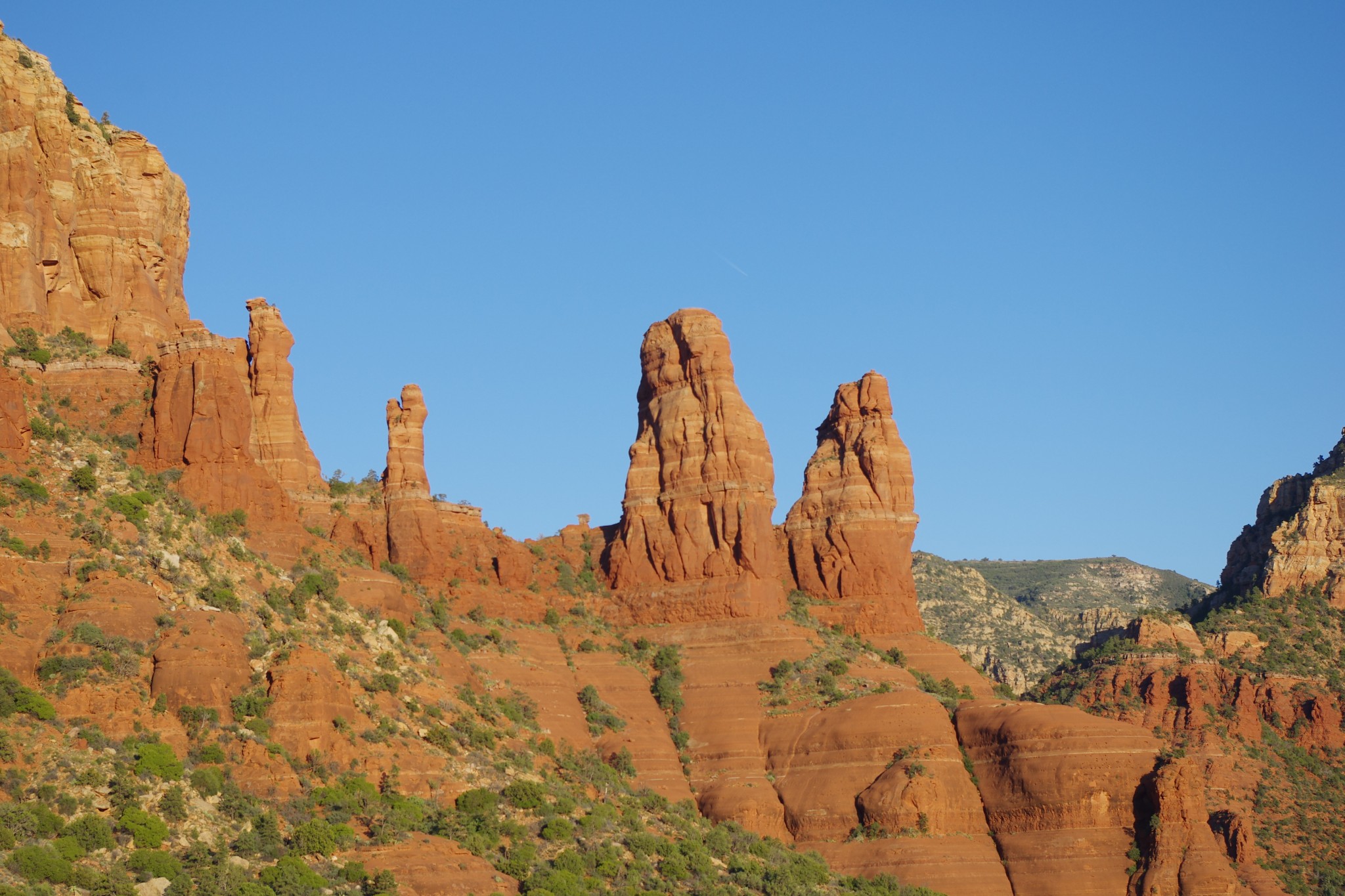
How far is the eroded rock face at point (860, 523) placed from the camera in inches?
4774

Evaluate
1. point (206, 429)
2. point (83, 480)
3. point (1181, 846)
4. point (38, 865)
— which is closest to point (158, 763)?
point (38, 865)

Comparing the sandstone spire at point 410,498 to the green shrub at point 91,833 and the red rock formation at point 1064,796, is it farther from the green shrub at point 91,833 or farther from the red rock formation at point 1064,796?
the green shrub at point 91,833

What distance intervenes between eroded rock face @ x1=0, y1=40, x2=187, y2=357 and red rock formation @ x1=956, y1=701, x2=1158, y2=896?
153 ft

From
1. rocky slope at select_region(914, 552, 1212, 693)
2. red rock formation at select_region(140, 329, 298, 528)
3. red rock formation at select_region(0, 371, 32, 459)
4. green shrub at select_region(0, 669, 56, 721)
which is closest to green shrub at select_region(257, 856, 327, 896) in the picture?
green shrub at select_region(0, 669, 56, 721)

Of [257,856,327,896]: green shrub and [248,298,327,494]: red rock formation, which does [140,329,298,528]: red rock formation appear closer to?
[248,298,327,494]: red rock formation

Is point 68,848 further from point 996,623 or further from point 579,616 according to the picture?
point 996,623

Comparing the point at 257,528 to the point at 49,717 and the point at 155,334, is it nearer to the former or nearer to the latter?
the point at 155,334

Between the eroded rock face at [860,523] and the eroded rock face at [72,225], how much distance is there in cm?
3852

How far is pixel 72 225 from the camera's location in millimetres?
103562

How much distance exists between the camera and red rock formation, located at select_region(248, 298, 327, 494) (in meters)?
109

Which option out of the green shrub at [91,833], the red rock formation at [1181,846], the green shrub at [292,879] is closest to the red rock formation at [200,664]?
the green shrub at [292,879]

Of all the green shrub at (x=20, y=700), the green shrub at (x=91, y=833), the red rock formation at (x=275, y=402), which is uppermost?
the red rock formation at (x=275, y=402)

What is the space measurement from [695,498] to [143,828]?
5336 centimetres

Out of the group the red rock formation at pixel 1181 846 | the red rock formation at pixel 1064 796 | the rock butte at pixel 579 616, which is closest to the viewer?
the rock butte at pixel 579 616
